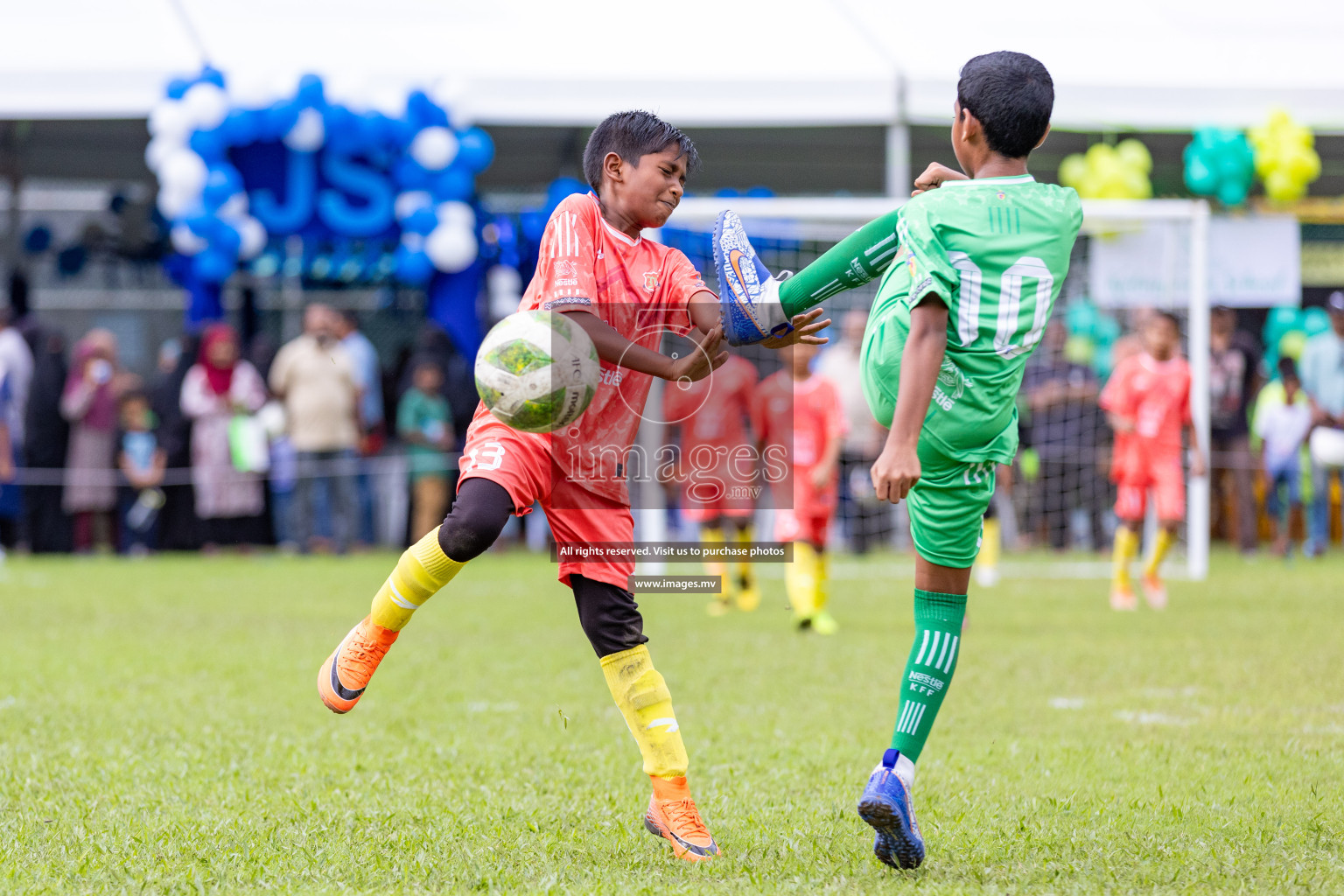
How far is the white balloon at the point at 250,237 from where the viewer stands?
13828mm

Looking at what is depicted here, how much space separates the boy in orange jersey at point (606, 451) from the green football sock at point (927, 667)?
0.54 metres

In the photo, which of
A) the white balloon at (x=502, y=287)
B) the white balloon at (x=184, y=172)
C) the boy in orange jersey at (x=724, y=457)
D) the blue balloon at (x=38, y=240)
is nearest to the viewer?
the boy in orange jersey at (x=724, y=457)

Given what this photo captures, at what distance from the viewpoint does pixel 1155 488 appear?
10625 millimetres

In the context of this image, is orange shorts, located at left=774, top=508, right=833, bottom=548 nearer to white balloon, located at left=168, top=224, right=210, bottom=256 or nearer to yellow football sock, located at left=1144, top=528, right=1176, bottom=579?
yellow football sock, located at left=1144, top=528, right=1176, bottom=579

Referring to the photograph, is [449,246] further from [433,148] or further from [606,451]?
[606,451]

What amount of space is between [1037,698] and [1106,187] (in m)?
9.26

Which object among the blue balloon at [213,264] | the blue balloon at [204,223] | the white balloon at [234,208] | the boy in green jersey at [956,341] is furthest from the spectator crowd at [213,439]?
the boy in green jersey at [956,341]

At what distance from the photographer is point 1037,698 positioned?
622cm

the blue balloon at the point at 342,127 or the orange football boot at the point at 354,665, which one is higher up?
the blue balloon at the point at 342,127

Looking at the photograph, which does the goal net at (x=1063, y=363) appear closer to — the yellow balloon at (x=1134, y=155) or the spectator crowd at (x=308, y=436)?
the spectator crowd at (x=308, y=436)

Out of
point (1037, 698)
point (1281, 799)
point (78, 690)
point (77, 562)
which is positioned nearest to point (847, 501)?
point (77, 562)

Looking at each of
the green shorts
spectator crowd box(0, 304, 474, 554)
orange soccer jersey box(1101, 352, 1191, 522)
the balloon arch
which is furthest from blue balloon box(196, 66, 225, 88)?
the green shorts

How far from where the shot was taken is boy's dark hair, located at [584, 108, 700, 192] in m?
3.78

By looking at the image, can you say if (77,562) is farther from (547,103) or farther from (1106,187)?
(1106,187)
